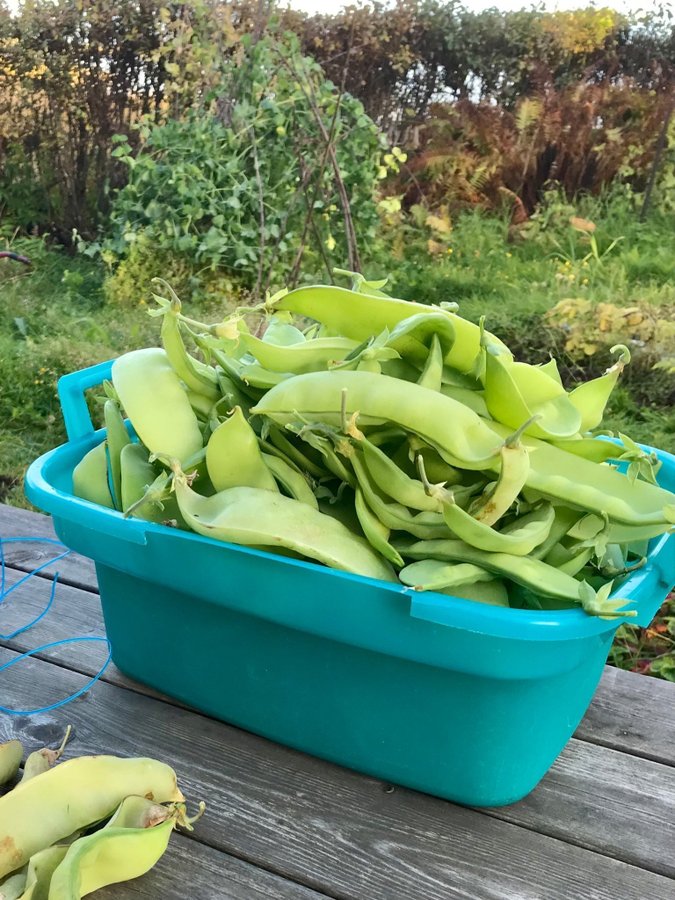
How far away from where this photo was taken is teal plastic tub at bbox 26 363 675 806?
65cm

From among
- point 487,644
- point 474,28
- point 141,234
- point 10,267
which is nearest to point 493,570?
point 487,644

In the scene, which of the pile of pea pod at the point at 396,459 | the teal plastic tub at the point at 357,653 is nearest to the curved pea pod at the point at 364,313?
the pile of pea pod at the point at 396,459

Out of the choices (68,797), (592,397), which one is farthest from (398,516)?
(68,797)

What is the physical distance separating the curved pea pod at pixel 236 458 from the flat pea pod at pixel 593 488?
209 mm

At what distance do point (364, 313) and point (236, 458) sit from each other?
18 centimetres

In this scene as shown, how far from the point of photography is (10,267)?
319 cm

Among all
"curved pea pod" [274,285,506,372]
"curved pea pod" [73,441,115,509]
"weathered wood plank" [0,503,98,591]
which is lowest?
"weathered wood plank" [0,503,98,591]

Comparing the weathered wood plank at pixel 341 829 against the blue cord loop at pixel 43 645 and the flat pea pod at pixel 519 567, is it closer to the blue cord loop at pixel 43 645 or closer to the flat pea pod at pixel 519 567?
the blue cord loop at pixel 43 645

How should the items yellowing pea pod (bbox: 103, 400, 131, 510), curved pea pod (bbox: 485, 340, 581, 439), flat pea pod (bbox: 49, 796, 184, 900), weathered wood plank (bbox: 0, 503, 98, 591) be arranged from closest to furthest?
flat pea pod (bbox: 49, 796, 184, 900) < curved pea pod (bbox: 485, 340, 581, 439) < yellowing pea pod (bbox: 103, 400, 131, 510) < weathered wood plank (bbox: 0, 503, 98, 591)

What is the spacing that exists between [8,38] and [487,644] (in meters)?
3.36

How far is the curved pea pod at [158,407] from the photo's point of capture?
779mm

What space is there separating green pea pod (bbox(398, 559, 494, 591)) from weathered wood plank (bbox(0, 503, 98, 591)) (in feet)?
2.07

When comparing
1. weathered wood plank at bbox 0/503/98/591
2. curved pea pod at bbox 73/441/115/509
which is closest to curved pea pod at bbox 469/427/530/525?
curved pea pod at bbox 73/441/115/509

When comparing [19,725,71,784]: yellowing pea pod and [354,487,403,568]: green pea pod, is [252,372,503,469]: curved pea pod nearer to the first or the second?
[354,487,403,568]: green pea pod
